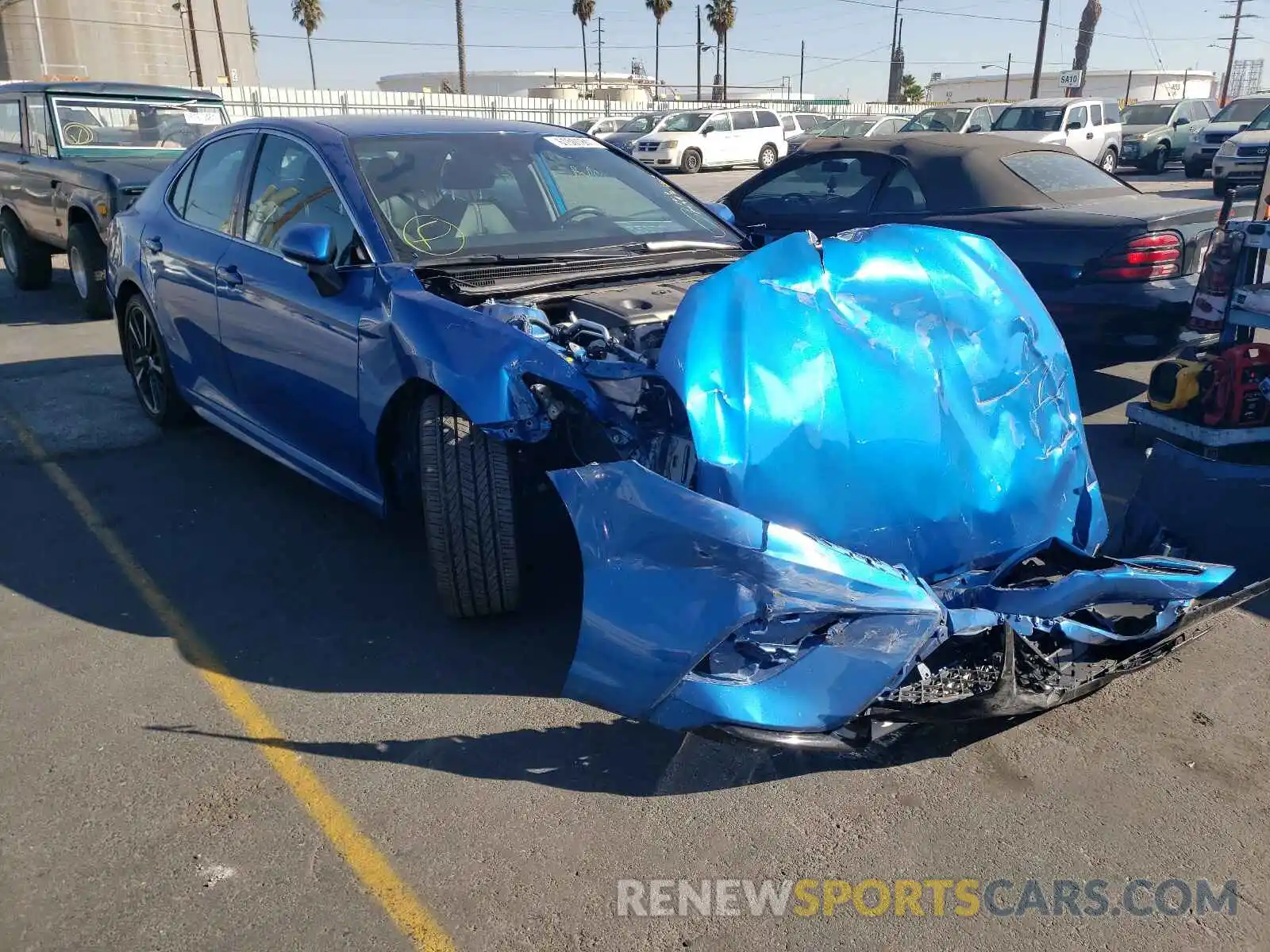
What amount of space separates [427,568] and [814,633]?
219 centimetres

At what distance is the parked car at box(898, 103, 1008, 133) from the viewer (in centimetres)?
2130

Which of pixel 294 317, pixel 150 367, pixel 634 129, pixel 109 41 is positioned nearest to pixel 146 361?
pixel 150 367

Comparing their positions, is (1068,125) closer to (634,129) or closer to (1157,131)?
(1157,131)

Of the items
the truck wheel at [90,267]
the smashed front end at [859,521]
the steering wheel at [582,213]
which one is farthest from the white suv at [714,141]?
the smashed front end at [859,521]

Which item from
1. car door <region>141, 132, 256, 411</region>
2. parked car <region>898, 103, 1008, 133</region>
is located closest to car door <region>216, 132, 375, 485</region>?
car door <region>141, 132, 256, 411</region>

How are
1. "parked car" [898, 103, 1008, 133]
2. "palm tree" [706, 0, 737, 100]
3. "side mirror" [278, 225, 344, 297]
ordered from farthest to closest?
"palm tree" [706, 0, 737, 100] → "parked car" [898, 103, 1008, 133] → "side mirror" [278, 225, 344, 297]

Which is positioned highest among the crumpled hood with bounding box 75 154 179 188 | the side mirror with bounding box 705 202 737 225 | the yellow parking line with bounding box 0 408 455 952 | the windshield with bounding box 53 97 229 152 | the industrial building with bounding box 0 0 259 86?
the industrial building with bounding box 0 0 259 86

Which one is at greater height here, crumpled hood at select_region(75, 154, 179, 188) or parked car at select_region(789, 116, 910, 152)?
crumpled hood at select_region(75, 154, 179, 188)

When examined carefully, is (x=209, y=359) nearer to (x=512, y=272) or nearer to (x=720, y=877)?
(x=512, y=272)

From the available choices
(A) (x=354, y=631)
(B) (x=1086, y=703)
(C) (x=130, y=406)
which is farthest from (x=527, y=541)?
(C) (x=130, y=406)

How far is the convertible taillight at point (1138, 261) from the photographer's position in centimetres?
592

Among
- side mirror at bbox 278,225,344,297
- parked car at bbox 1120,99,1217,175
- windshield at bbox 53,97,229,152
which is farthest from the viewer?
parked car at bbox 1120,99,1217,175

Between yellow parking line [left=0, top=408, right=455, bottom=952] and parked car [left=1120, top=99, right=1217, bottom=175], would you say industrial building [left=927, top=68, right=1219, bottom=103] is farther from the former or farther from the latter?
yellow parking line [left=0, top=408, right=455, bottom=952]

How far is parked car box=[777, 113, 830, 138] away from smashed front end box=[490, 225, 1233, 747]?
2894 cm
